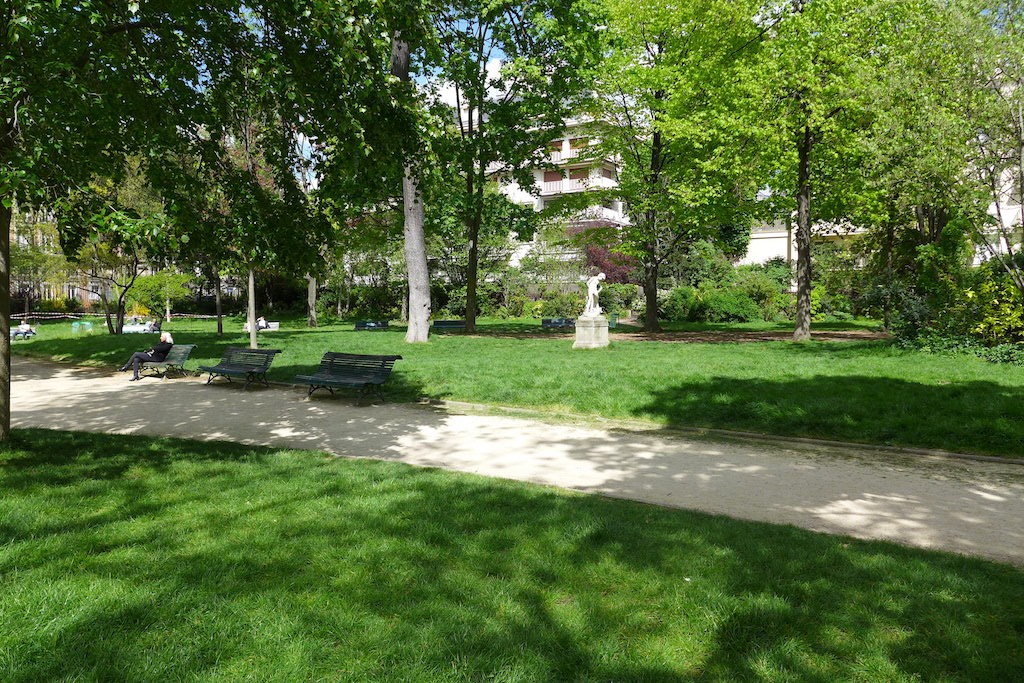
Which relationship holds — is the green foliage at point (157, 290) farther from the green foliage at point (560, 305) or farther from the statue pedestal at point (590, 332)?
the statue pedestal at point (590, 332)

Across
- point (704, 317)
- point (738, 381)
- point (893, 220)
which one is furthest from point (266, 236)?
point (704, 317)

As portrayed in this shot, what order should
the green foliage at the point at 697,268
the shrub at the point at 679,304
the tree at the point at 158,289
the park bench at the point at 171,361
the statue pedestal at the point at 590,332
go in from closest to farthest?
the park bench at the point at 171,361, the statue pedestal at the point at 590,332, the tree at the point at 158,289, the shrub at the point at 679,304, the green foliage at the point at 697,268

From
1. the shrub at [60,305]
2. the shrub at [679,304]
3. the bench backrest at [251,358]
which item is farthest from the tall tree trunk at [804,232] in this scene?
the shrub at [60,305]

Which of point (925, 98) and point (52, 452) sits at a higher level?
point (925, 98)

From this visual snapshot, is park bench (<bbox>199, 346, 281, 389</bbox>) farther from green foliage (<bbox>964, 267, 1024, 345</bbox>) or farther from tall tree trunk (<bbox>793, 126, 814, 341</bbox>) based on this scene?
green foliage (<bbox>964, 267, 1024, 345</bbox>)

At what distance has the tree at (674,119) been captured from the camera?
815 inches

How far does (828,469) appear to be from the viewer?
24.3ft

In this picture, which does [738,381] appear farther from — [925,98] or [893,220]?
[893,220]

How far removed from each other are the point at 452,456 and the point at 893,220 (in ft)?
71.9

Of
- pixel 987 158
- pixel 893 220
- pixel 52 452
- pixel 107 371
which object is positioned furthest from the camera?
pixel 893 220

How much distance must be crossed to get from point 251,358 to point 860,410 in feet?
38.0

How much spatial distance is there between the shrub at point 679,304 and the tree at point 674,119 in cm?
585

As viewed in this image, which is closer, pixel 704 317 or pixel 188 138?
pixel 188 138

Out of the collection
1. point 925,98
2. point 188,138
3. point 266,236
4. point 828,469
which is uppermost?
point 925,98
